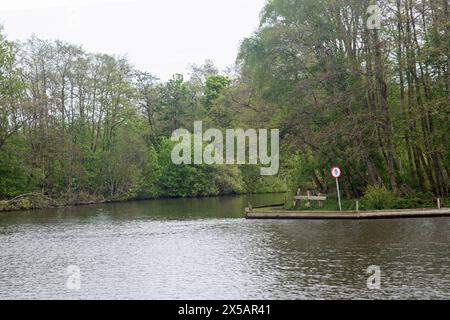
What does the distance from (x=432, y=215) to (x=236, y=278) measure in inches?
656

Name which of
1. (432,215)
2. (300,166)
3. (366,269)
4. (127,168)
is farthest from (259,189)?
(366,269)

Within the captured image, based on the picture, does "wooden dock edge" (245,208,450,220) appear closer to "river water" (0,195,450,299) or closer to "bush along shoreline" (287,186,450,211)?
"bush along shoreline" (287,186,450,211)

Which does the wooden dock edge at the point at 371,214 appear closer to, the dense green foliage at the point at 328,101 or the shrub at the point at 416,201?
the shrub at the point at 416,201

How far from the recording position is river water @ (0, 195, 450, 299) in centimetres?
1278

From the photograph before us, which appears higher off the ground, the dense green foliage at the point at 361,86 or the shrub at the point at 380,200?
the dense green foliage at the point at 361,86

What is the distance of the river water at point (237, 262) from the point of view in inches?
503

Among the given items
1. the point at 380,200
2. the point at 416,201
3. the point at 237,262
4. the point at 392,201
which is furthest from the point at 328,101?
the point at 237,262

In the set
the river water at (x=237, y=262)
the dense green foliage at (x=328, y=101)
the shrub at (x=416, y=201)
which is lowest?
the river water at (x=237, y=262)

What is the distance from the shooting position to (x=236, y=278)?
14258 millimetres

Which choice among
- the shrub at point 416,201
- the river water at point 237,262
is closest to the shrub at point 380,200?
the shrub at point 416,201

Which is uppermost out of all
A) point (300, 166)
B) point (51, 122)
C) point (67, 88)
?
point (67, 88)

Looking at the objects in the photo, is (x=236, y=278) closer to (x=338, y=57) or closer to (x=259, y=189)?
(x=338, y=57)

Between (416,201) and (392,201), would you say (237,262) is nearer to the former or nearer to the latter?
(392,201)

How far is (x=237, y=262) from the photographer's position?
660 inches
